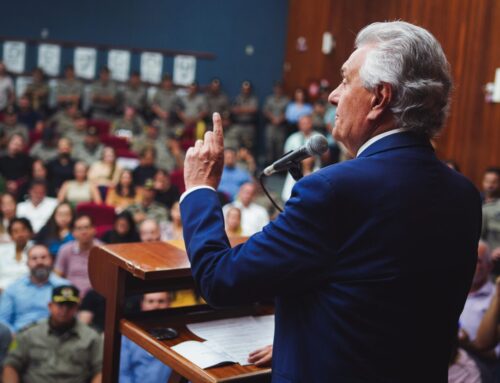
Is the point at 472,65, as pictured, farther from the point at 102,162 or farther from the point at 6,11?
the point at 6,11

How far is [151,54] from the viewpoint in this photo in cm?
1018

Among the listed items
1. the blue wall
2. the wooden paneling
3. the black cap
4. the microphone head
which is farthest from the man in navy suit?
the blue wall

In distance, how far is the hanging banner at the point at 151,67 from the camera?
10.1 meters

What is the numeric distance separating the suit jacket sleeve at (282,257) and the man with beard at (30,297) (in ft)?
9.50

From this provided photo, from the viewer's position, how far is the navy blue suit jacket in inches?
37.0

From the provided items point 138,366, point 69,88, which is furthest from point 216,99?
point 138,366

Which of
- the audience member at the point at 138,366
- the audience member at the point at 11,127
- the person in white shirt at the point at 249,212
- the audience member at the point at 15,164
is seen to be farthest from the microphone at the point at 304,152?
the audience member at the point at 11,127

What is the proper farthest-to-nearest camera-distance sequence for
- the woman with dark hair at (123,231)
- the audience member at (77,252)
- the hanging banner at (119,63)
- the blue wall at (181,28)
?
the hanging banner at (119,63), the blue wall at (181,28), the woman with dark hair at (123,231), the audience member at (77,252)

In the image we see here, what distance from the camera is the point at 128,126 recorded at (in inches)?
330

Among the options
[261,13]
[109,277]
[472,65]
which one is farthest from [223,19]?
[109,277]

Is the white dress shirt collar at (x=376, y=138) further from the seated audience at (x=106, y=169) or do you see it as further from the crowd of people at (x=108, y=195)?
the seated audience at (x=106, y=169)

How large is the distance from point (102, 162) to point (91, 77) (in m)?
4.15

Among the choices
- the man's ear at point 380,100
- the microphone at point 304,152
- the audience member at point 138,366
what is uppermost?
the man's ear at point 380,100

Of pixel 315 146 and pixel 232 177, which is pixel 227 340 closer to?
pixel 315 146
